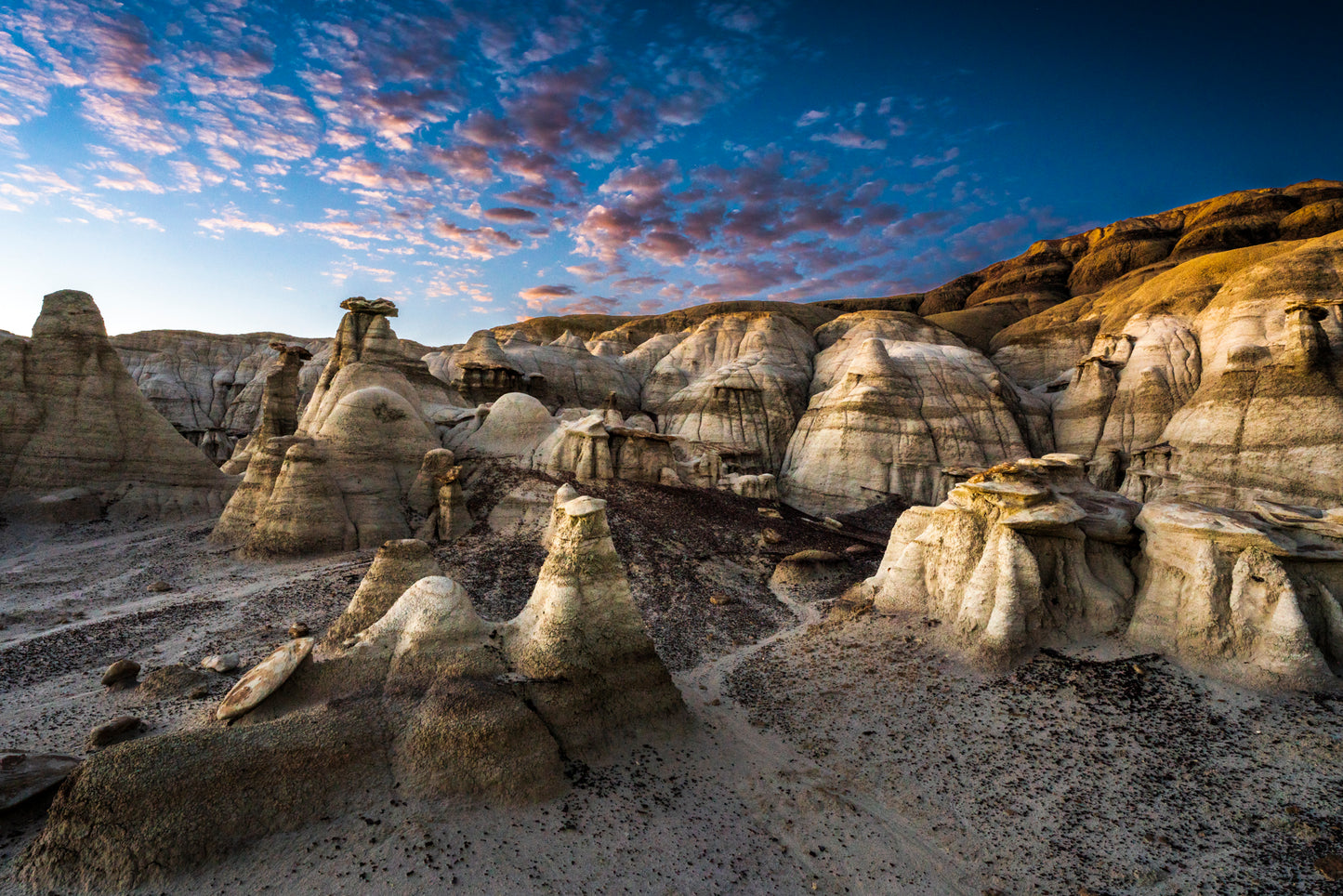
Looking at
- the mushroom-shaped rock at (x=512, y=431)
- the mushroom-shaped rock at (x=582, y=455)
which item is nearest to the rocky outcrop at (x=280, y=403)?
the mushroom-shaped rock at (x=512, y=431)

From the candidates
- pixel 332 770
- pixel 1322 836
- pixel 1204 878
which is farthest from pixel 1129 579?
pixel 332 770

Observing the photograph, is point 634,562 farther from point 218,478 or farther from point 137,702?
point 218,478

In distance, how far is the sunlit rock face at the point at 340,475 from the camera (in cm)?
1530

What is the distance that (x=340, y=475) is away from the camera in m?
17.2

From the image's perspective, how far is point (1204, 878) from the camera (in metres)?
5.29

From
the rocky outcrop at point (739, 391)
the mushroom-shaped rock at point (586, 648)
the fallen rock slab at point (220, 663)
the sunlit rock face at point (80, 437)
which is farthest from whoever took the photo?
the rocky outcrop at point (739, 391)

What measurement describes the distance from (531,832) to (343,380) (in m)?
20.2

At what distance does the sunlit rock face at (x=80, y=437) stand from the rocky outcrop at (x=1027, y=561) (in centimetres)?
2351

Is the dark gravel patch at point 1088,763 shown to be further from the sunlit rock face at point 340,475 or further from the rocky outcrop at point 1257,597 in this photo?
the sunlit rock face at point 340,475

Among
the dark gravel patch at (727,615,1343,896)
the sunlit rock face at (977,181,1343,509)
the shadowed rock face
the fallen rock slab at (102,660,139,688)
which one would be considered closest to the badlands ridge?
the shadowed rock face

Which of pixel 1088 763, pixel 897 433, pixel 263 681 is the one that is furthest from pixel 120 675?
pixel 897 433

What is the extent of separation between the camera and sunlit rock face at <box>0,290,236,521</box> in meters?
18.2

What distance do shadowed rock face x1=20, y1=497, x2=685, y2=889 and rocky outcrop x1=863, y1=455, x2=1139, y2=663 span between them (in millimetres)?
5551

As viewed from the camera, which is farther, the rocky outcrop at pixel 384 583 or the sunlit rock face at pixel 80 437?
the sunlit rock face at pixel 80 437
